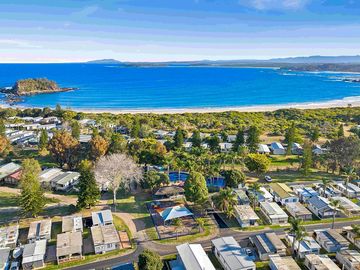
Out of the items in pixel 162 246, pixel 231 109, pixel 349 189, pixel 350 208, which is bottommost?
pixel 162 246

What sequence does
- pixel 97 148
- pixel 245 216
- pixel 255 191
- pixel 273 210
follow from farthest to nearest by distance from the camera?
pixel 97 148
pixel 255 191
pixel 273 210
pixel 245 216

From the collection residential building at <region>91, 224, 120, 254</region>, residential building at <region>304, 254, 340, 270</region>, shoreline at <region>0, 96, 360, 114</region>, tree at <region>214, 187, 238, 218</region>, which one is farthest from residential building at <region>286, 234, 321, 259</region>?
shoreline at <region>0, 96, 360, 114</region>

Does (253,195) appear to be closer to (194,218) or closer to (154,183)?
(194,218)

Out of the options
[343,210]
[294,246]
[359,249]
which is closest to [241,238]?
[294,246]

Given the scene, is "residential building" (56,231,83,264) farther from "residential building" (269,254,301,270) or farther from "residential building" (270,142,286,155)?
"residential building" (270,142,286,155)

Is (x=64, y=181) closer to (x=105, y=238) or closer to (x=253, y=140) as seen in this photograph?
(x=105, y=238)

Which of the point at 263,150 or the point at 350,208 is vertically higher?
the point at 263,150

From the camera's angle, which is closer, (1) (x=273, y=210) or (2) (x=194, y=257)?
(2) (x=194, y=257)

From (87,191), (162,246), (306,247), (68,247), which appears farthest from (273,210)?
(68,247)
